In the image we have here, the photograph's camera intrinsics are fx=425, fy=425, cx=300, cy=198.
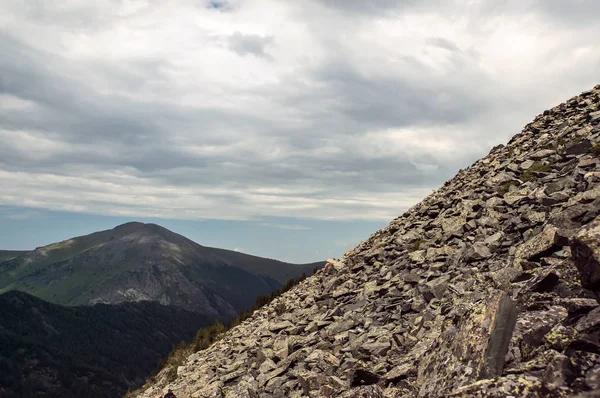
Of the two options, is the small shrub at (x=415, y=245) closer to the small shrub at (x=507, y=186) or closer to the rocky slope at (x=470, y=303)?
the rocky slope at (x=470, y=303)

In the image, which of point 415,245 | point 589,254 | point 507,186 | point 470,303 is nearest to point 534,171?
point 507,186

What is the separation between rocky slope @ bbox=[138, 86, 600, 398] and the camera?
355 inches

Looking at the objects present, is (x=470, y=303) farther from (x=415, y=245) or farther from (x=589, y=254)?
(x=415, y=245)

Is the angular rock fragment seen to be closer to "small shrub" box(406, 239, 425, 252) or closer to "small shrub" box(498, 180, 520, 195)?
"small shrub" box(406, 239, 425, 252)

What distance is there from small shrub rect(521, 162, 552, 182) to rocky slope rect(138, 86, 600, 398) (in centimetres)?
8

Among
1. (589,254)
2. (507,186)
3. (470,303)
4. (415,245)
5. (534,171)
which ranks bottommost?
(470,303)

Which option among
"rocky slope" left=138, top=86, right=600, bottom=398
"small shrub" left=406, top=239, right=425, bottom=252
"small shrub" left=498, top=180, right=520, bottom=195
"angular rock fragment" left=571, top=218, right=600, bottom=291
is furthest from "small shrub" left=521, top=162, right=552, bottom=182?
"angular rock fragment" left=571, top=218, right=600, bottom=291

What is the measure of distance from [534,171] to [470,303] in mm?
14193

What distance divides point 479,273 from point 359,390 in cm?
761

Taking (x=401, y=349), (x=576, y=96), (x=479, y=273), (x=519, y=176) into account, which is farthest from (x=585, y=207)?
(x=576, y=96)

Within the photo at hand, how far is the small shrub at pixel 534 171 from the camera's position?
2352 cm

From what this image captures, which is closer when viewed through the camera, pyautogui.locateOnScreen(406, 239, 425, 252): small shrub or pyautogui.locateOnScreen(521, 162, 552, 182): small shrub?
pyautogui.locateOnScreen(521, 162, 552, 182): small shrub

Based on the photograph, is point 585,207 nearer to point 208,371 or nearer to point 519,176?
point 519,176

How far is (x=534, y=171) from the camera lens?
78.2 feet
